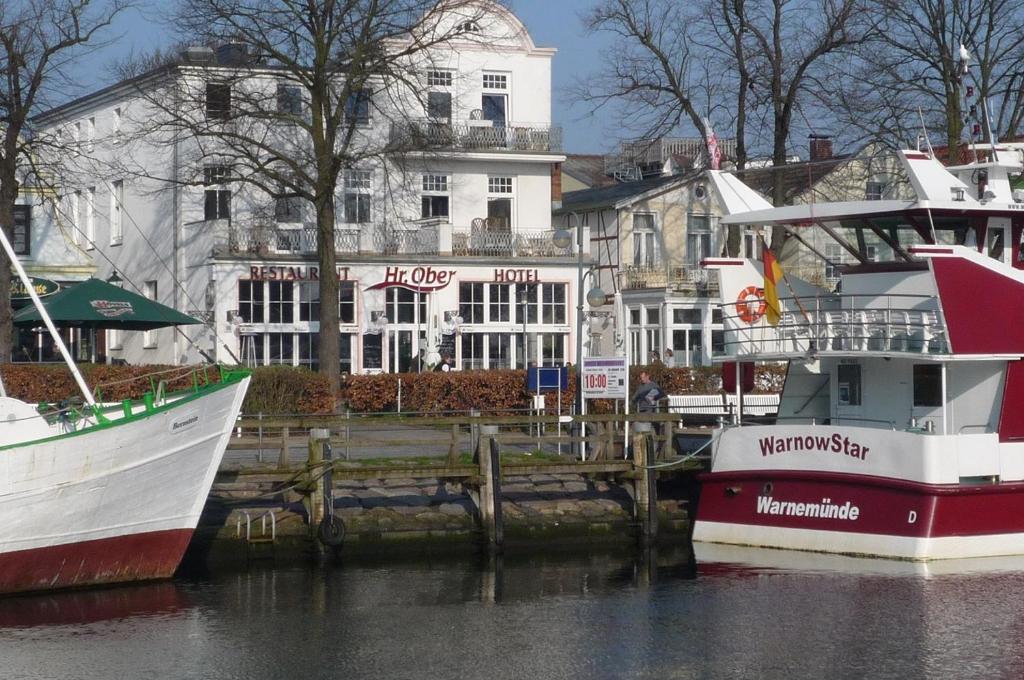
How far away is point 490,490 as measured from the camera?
24594 millimetres

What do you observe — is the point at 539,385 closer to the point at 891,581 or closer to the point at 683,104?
the point at 891,581

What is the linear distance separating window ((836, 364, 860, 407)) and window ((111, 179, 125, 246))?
3072cm

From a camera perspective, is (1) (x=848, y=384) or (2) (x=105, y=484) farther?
(1) (x=848, y=384)

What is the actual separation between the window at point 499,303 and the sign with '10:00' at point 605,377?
63.1 feet

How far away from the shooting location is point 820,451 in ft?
77.6

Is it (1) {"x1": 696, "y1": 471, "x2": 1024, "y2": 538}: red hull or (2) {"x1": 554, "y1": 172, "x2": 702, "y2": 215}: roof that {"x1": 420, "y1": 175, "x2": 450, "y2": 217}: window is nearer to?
(2) {"x1": 554, "y1": 172, "x2": 702, "y2": 215}: roof

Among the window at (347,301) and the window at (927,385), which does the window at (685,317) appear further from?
the window at (927,385)

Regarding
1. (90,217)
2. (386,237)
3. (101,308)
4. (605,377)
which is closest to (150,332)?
(90,217)

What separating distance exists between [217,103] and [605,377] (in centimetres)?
1481

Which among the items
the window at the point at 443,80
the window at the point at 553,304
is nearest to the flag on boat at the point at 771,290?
the window at the point at 553,304

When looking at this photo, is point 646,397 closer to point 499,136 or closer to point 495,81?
point 499,136

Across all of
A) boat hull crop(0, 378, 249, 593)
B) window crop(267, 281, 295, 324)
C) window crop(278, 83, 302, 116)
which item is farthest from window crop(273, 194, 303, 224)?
boat hull crop(0, 378, 249, 593)

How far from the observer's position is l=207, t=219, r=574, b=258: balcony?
44.7 metres

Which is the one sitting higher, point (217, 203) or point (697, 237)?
point (217, 203)
